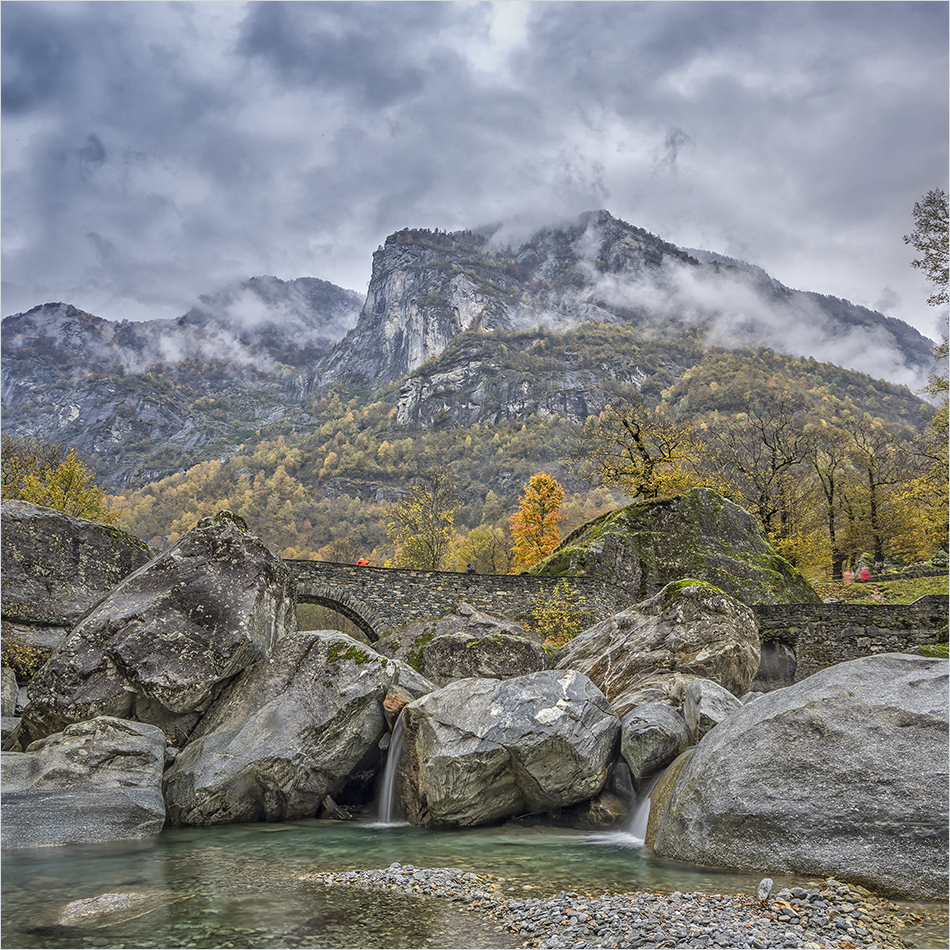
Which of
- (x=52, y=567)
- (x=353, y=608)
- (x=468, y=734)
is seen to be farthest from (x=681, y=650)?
(x=52, y=567)

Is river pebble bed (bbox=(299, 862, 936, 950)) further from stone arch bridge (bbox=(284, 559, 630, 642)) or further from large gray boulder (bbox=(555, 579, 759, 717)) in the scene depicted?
stone arch bridge (bbox=(284, 559, 630, 642))

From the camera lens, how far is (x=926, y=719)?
731 cm

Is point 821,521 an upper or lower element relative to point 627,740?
upper

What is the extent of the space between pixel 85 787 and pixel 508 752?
654cm

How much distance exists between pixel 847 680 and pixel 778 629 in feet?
55.9

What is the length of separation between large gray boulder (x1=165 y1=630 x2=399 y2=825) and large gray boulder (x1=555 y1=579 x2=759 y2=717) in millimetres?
4683

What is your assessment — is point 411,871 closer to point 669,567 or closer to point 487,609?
point 487,609

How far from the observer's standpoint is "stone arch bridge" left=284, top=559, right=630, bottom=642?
24.3 meters

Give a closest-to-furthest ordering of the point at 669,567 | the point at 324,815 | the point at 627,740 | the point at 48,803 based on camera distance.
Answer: the point at 48,803, the point at 627,740, the point at 324,815, the point at 669,567

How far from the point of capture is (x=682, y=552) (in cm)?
2828

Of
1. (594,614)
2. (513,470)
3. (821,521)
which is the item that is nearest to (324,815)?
(594,614)

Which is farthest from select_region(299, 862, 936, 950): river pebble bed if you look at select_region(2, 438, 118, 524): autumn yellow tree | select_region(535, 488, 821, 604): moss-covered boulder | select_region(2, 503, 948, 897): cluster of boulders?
select_region(2, 438, 118, 524): autumn yellow tree

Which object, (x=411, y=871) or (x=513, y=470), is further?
(x=513, y=470)

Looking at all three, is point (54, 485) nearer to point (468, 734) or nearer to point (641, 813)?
point (468, 734)
